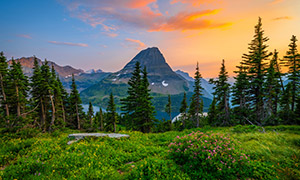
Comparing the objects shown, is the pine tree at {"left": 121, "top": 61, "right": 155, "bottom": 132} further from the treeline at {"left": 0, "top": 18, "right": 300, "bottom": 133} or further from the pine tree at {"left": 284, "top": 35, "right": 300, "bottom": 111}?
the pine tree at {"left": 284, "top": 35, "right": 300, "bottom": 111}

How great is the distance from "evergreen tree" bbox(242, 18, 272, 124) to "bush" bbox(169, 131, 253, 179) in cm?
1683

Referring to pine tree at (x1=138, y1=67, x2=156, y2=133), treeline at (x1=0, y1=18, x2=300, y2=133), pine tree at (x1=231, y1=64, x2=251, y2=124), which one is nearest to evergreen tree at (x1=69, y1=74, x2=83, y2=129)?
treeline at (x1=0, y1=18, x2=300, y2=133)

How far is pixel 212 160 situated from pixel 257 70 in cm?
2096

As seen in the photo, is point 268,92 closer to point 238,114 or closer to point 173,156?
point 238,114

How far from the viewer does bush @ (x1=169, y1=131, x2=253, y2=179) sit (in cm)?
537

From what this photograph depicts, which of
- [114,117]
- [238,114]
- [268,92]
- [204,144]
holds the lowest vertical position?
[114,117]

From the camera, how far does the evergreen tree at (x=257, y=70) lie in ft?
61.8

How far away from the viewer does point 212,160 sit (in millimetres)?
5582

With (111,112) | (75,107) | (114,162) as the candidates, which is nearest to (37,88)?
(75,107)

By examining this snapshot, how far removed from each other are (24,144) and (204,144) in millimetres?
12106

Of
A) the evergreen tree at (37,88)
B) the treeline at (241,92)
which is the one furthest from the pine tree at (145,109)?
the evergreen tree at (37,88)

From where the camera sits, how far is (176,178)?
5.16 meters

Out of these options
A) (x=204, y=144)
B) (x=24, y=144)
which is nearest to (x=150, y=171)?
(x=204, y=144)

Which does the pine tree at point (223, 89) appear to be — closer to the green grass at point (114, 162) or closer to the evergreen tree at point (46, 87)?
the green grass at point (114, 162)
